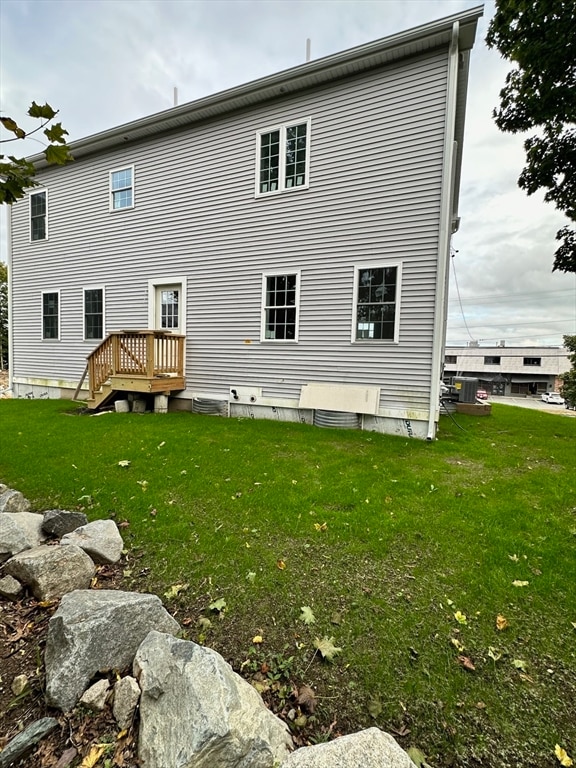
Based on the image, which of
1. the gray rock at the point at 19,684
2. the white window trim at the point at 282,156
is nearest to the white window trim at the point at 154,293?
the white window trim at the point at 282,156

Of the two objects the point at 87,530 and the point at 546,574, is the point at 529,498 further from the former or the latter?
the point at 87,530

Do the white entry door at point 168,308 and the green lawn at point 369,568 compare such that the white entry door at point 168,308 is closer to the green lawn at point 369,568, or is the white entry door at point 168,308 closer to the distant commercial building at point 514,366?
the green lawn at point 369,568

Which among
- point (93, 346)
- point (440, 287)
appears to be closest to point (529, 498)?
point (440, 287)

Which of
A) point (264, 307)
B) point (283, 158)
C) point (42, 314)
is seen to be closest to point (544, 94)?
point (283, 158)

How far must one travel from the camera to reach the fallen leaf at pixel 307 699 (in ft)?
5.99

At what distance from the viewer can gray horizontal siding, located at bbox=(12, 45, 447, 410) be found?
22.3 ft

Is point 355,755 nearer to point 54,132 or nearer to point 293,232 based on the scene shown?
point 54,132

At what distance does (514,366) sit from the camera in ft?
174

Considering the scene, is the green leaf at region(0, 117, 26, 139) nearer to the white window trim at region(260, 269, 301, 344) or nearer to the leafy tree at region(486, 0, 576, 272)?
the white window trim at region(260, 269, 301, 344)

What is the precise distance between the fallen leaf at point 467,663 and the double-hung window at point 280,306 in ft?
20.9

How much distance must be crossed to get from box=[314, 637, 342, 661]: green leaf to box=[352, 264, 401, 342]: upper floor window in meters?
5.67

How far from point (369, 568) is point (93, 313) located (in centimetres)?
1058

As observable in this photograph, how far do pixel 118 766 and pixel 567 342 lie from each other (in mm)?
19616

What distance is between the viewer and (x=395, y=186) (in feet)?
22.7
